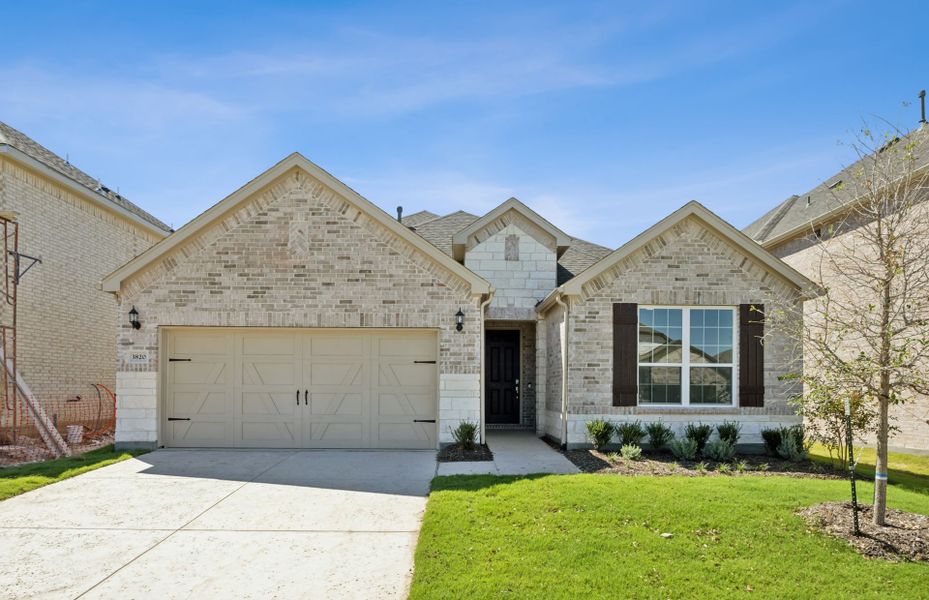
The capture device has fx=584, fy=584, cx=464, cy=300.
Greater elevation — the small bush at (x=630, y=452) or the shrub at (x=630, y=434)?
the shrub at (x=630, y=434)

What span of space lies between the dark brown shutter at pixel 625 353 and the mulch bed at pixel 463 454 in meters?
2.71

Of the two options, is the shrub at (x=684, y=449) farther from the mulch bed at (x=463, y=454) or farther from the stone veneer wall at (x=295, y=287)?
the stone veneer wall at (x=295, y=287)

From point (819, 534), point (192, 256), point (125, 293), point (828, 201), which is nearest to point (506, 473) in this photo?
point (819, 534)

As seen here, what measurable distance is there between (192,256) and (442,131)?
5.37 m

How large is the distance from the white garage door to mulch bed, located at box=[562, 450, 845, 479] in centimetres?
304

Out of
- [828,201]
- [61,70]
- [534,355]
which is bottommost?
[534,355]

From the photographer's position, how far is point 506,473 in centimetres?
884

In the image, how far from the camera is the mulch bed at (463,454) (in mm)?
10055

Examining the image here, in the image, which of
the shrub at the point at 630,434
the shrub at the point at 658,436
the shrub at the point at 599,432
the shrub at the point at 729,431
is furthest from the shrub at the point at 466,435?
the shrub at the point at 729,431

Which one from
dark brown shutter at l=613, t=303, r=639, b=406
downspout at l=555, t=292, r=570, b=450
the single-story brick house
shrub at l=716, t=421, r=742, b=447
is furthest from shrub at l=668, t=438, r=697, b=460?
downspout at l=555, t=292, r=570, b=450

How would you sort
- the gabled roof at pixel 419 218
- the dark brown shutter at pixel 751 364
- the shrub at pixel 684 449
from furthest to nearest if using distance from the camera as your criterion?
the gabled roof at pixel 419 218
the dark brown shutter at pixel 751 364
the shrub at pixel 684 449

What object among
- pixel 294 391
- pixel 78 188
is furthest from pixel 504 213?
pixel 78 188

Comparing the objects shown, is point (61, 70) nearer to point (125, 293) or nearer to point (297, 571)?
point (125, 293)

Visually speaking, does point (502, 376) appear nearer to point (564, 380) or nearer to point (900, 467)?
point (564, 380)
